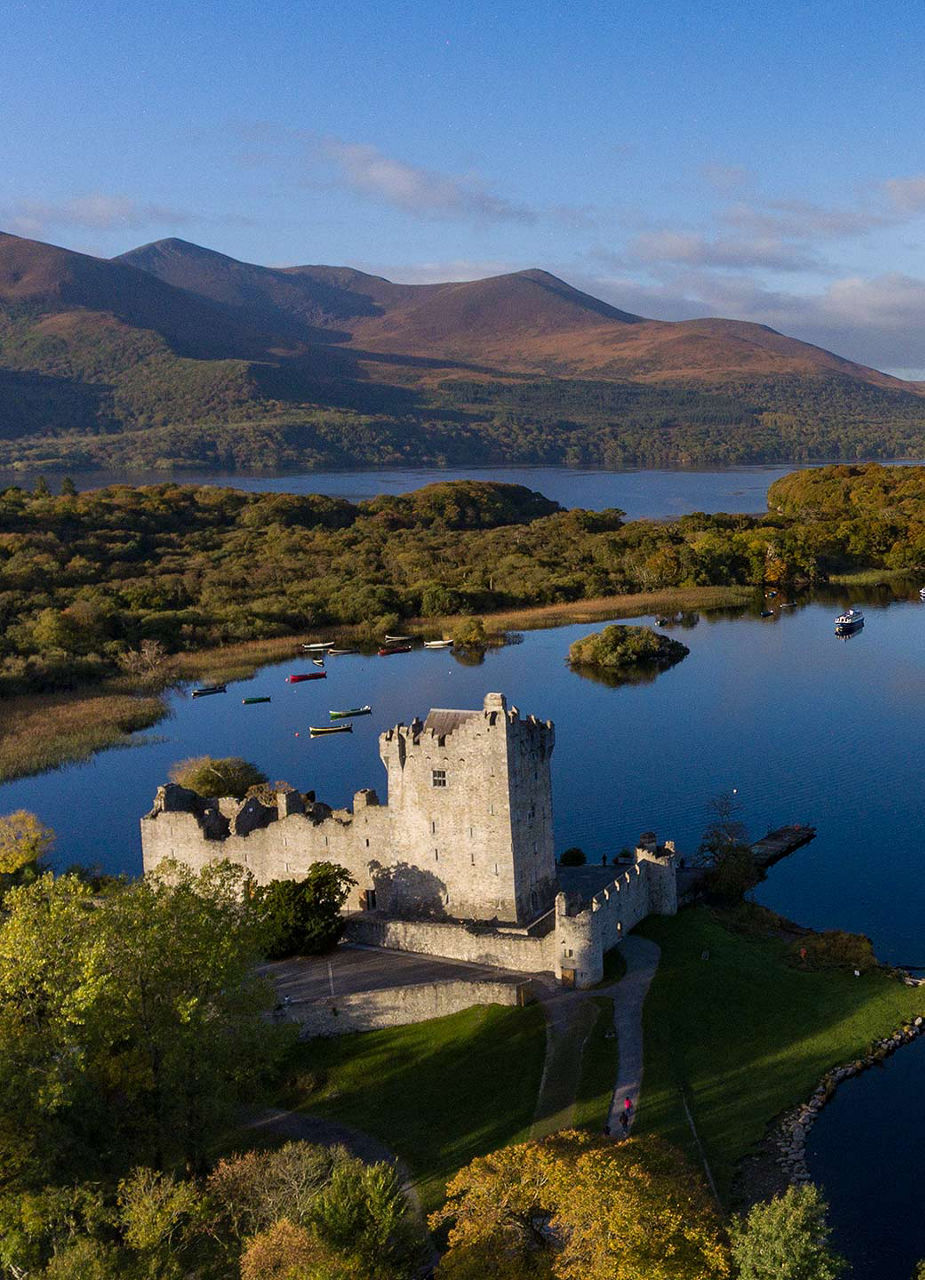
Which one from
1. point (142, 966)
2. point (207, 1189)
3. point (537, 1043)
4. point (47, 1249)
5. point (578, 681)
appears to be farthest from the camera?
point (578, 681)

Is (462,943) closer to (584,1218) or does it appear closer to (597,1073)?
(597,1073)

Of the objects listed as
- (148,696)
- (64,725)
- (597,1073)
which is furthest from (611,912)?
(148,696)

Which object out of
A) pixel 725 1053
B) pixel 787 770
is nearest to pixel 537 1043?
pixel 725 1053

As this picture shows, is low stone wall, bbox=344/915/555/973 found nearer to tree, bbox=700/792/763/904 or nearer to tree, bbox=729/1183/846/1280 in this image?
tree, bbox=700/792/763/904

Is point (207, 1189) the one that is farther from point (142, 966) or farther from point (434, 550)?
point (434, 550)

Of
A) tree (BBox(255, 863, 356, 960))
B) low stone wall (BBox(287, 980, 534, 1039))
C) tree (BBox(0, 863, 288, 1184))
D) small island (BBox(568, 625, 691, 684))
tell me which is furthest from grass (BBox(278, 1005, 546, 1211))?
small island (BBox(568, 625, 691, 684))

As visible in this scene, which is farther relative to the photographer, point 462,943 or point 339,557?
point 339,557

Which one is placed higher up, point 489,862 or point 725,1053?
point 489,862
